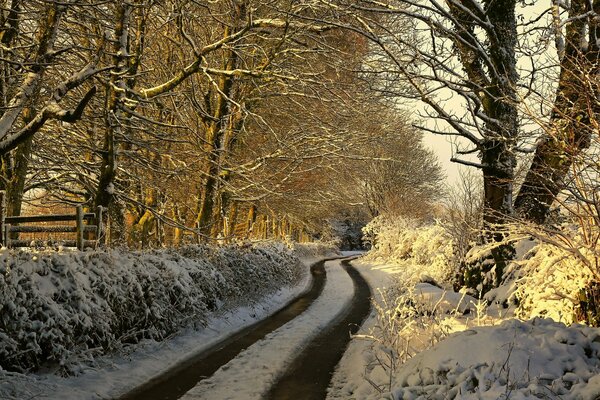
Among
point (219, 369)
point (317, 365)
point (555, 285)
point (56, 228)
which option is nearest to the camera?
point (555, 285)

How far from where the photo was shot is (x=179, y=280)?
33.6ft

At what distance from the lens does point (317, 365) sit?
8359mm

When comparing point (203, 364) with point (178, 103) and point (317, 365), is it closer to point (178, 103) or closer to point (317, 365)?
point (317, 365)

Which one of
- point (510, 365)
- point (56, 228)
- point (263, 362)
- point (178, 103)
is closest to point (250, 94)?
point (178, 103)

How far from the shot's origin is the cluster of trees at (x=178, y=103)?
35.6ft

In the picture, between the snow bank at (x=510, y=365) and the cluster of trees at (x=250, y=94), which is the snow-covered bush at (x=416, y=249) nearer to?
the cluster of trees at (x=250, y=94)

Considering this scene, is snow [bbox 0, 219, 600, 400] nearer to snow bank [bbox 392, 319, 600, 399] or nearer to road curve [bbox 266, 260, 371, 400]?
snow bank [bbox 392, 319, 600, 399]

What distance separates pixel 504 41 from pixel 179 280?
8008 mm

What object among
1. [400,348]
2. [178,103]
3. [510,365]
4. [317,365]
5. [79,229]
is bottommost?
[317,365]

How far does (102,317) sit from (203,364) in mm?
1824

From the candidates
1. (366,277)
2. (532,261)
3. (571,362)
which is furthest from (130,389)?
(366,277)

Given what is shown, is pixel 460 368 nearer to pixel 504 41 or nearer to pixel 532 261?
pixel 532 261

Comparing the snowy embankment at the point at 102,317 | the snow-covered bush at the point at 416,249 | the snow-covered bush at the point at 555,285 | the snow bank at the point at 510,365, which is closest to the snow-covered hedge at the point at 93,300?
the snowy embankment at the point at 102,317

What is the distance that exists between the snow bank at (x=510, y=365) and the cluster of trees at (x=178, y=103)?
5824mm
